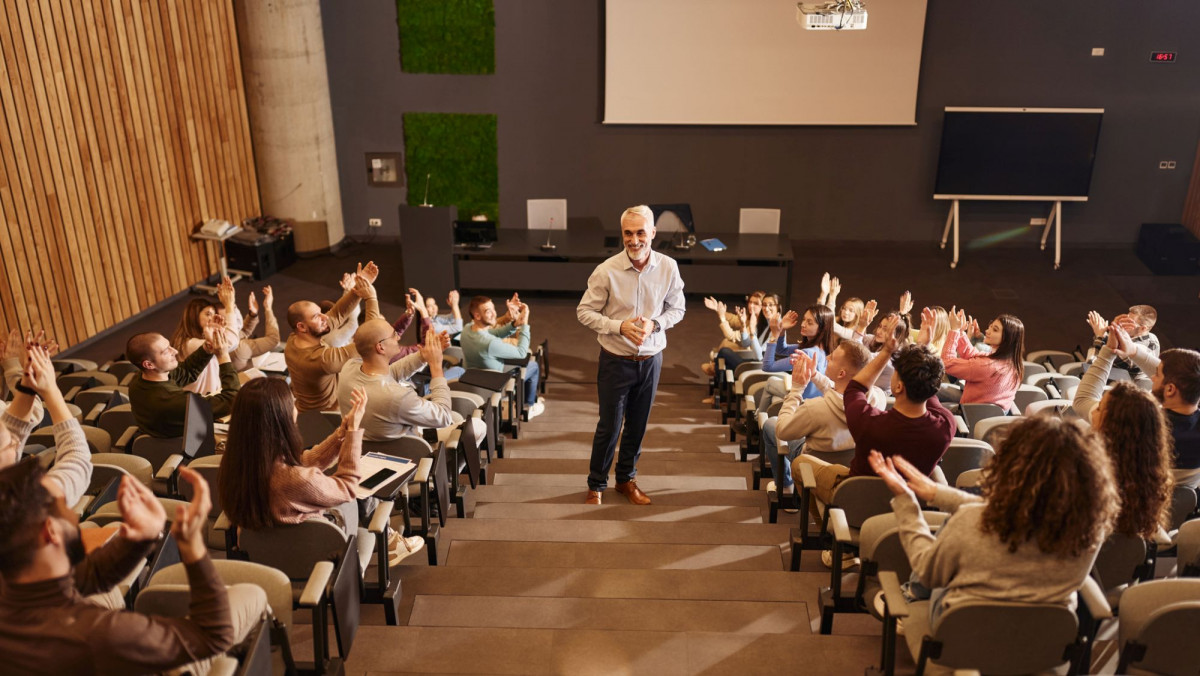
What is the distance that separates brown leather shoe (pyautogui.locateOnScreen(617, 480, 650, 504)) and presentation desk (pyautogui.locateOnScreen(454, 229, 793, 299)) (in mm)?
4564

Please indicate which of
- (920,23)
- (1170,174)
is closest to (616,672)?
(920,23)

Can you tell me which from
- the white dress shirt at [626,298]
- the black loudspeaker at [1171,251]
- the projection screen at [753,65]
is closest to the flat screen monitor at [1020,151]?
the projection screen at [753,65]

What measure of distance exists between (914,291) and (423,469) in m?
6.99

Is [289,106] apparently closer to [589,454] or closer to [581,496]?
[589,454]

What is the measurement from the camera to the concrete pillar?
31.0 ft

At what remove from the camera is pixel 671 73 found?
10094 millimetres

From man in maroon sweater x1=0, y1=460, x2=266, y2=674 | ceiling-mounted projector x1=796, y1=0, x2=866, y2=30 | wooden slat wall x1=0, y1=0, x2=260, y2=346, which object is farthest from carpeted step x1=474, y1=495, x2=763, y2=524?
wooden slat wall x1=0, y1=0, x2=260, y2=346

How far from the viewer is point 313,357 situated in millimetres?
4648

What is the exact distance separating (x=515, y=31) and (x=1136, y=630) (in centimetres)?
900

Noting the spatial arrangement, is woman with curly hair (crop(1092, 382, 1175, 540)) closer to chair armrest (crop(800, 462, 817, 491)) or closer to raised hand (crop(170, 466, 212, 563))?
chair armrest (crop(800, 462, 817, 491))

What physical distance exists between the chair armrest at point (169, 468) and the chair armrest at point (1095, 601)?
3.52 m

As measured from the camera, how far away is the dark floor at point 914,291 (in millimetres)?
8039

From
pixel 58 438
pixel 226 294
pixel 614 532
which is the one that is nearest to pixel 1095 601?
pixel 614 532

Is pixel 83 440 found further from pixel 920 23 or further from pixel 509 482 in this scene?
pixel 920 23
